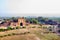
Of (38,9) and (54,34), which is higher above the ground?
(38,9)

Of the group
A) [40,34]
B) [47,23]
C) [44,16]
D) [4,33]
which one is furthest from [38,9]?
[4,33]

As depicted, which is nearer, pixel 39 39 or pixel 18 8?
pixel 39 39

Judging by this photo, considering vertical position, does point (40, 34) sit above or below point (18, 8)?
below

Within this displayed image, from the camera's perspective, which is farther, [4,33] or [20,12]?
[20,12]

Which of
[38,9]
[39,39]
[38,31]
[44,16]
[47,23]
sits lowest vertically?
[39,39]

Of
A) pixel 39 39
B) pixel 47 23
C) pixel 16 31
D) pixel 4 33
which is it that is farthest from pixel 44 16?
pixel 4 33

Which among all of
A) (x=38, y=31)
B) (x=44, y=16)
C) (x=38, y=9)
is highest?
(x=38, y=9)

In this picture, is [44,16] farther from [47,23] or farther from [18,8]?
[18,8]

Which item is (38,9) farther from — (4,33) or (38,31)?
(4,33)
